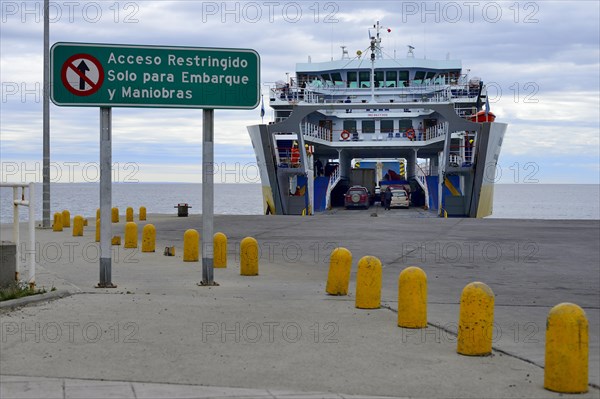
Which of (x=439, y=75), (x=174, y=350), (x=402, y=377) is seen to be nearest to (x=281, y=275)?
(x=174, y=350)

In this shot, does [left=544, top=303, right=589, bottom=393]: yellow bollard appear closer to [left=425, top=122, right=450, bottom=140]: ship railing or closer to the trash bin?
the trash bin

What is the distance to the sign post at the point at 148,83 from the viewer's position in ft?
37.8

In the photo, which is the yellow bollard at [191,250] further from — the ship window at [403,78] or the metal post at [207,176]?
the ship window at [403,78]

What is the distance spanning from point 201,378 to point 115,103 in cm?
618

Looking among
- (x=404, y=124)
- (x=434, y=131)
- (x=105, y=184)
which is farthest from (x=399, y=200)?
(x=105, y=184)

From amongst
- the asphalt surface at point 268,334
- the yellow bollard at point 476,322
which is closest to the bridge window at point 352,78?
the asphalt surface at point 268,334

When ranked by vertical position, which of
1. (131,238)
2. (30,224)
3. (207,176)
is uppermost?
(207,176)

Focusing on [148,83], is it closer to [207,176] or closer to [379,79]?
[207,176]

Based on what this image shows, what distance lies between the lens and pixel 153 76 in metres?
11.8

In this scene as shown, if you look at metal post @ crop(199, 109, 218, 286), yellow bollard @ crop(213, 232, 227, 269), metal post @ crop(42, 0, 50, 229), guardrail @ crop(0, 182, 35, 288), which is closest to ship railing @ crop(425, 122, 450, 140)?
metal post @ crop(42, 0, 50, 229)

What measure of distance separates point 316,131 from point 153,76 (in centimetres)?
3612

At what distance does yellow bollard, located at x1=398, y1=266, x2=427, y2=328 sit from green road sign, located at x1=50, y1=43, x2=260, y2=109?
428cm

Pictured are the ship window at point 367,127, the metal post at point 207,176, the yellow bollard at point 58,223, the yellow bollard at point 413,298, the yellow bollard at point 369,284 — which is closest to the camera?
the yellow bollard at point 413,298

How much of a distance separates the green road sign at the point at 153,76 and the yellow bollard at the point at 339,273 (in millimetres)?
2530
